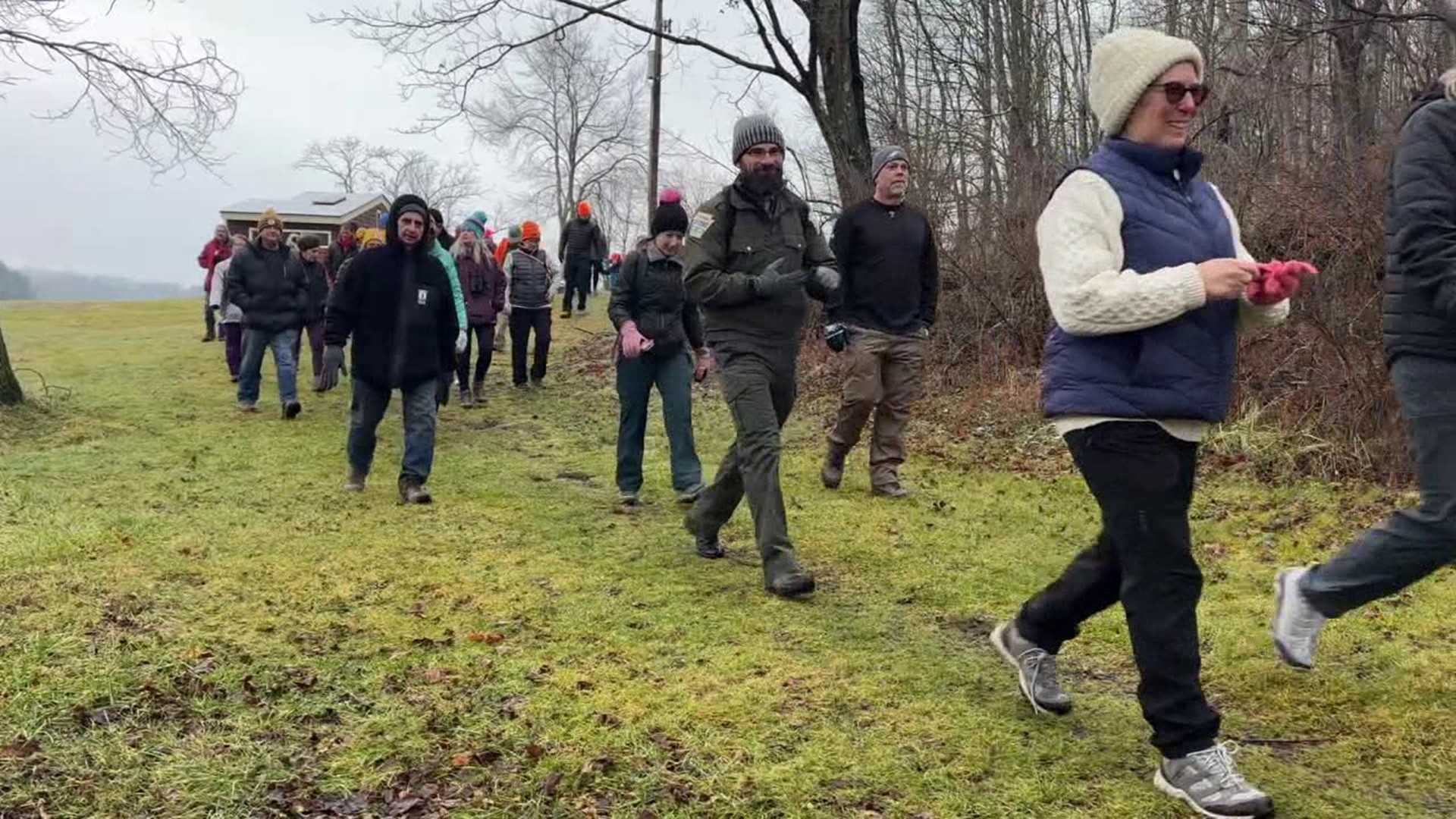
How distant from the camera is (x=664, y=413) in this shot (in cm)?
730

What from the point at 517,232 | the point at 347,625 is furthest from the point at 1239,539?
the point at 517,232

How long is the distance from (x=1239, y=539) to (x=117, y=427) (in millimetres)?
9397

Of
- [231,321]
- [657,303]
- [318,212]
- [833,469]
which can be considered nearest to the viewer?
[657,303]

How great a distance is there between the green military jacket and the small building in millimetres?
28615

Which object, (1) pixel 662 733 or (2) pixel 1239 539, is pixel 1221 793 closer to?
(1) pixel 662 733

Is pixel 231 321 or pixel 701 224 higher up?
pixel 701 224

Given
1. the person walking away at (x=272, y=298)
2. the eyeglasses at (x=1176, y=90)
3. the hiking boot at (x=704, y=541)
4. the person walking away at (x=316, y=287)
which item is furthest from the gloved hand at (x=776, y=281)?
the person walking away at (x=316, y=287)

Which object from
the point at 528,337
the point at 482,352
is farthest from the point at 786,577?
the point at 528,337

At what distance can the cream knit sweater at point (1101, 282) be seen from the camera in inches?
110

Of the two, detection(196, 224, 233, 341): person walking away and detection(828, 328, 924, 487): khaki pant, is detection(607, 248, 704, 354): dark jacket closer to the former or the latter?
detection(828, 328, 924, 487): khaki pant

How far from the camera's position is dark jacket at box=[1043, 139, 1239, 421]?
2904mm

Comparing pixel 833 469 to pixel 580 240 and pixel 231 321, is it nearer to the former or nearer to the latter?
pixel 231 321

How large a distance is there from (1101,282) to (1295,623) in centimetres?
146

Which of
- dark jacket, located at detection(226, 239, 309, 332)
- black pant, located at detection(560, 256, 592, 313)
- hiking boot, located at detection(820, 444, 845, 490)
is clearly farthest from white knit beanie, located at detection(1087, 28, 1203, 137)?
black pant, located at detection(560, 256, 592, 313)
